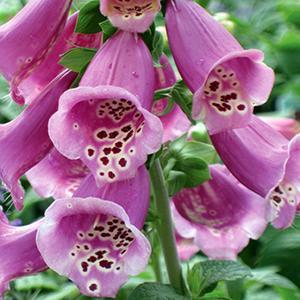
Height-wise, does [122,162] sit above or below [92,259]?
above

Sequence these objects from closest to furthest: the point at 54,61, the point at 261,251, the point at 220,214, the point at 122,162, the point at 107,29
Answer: the point at 122,162 < the point at 107,29 < the point at 54,61 < the point at 220,214 < the point at 261,251

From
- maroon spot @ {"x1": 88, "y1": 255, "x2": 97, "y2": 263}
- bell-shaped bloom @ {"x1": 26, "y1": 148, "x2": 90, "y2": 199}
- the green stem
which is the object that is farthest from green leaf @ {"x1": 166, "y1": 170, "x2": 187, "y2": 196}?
maroon spot @ {"x1": 88, "y1": 255, "x2": 97, "y2": 263}

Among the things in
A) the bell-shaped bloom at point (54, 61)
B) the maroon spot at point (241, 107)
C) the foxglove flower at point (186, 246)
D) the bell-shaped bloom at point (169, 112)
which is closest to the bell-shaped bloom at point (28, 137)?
the bell-shaped bloom at point (54, 61)

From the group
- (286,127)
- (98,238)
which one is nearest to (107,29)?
(98,238)

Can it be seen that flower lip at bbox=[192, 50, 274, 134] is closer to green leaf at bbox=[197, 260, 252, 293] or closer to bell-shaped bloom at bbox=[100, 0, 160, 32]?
bell-shaped bloom at bbox=[100, 0, 160, 32]

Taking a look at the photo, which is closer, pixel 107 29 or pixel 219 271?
pixel 107 29

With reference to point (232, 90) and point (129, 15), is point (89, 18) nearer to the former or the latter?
point (129, 15)
